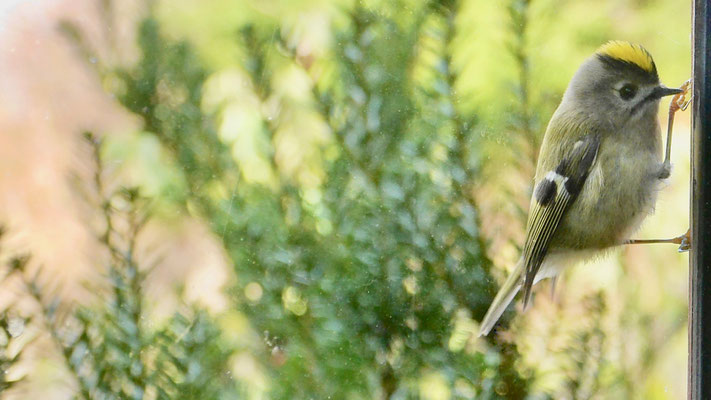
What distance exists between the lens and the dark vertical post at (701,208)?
1.62ft

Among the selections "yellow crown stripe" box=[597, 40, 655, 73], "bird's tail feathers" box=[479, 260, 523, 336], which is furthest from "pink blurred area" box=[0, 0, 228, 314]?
"yellow crown stripe" box=[597, 40, 655, 73]

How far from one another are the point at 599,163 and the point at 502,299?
0.14m

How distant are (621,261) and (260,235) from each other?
31 centimetres

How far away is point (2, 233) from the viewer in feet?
1.84

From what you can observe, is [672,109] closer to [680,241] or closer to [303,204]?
[680,241]

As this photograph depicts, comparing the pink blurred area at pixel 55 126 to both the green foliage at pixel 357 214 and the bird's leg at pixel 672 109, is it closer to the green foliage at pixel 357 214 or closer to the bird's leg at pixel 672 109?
the green foliage at pixel 357 214

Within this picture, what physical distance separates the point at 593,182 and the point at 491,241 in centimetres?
10

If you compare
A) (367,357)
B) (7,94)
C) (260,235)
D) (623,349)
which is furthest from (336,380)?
(7,94)

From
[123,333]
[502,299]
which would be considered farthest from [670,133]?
[123,333]

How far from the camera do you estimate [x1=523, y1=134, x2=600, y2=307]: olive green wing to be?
1.72 ft

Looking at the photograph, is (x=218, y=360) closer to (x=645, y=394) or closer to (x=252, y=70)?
(x=252, y=70)

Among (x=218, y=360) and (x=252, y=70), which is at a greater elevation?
(x=252, y=70)

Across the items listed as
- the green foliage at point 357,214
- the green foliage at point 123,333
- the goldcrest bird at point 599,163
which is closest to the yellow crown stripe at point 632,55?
the goldcrest bird at point 599,163

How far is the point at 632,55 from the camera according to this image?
0.51 metres
